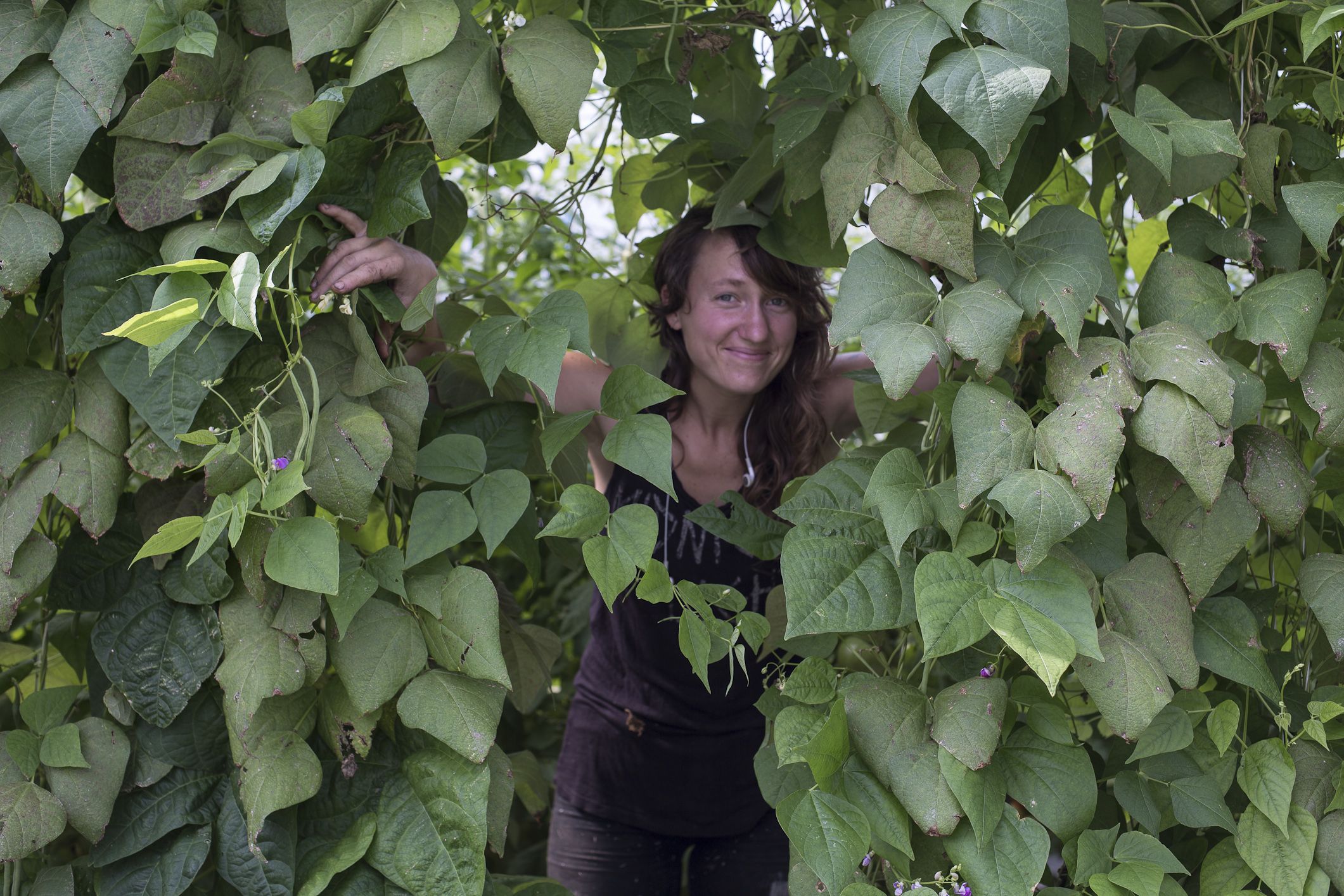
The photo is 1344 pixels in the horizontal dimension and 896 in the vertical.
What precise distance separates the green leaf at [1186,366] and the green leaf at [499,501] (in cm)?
64

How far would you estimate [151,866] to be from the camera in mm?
1268

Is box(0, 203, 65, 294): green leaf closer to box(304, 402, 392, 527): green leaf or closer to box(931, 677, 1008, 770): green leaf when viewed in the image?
box(304, 402, 392, 527): green leaf

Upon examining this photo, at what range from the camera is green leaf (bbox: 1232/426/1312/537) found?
46.5 inches

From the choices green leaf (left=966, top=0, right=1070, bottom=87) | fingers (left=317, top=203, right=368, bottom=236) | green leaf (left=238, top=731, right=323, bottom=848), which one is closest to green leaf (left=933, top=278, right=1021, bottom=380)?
green leaf (left=966, top=0, right=1070, bottom=87)

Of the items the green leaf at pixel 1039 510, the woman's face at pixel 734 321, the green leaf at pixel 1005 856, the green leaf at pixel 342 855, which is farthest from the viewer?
the woman's face at pixel 734 321

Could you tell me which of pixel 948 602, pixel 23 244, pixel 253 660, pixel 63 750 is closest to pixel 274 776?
pixel 253 660

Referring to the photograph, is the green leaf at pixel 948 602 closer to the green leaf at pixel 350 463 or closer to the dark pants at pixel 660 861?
the green leaf at pixel 350 463

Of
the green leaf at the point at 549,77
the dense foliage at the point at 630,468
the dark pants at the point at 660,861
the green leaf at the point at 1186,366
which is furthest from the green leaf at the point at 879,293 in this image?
the dark pants at the point at 660,861

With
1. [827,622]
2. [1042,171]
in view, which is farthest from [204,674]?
[1042,171]

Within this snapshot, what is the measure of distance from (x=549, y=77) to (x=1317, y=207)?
79 cm

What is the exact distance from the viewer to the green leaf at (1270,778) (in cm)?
119

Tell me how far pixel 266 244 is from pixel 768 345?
1.02 meters

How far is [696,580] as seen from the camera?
1.96m

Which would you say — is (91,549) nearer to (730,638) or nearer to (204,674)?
(204,674)
